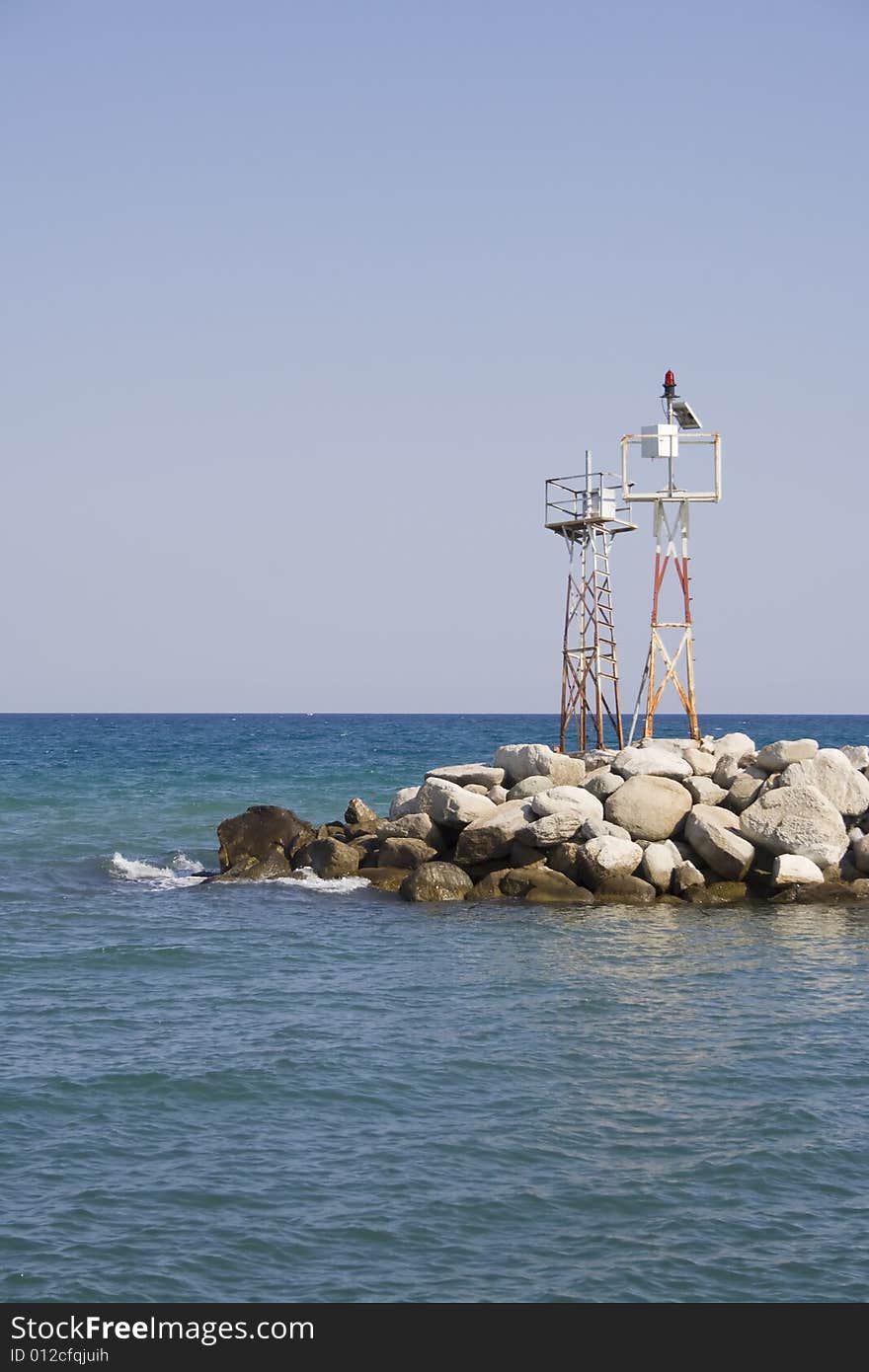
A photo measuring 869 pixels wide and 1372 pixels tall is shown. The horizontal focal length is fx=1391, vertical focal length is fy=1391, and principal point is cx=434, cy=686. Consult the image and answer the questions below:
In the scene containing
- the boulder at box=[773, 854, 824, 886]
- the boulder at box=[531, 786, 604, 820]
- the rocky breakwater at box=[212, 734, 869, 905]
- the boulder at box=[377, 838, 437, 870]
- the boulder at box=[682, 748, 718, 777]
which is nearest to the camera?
the boulder at box=[773, 854, 824, 886]

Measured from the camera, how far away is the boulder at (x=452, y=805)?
23.9 m

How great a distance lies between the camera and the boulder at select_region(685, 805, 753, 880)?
2214 cm

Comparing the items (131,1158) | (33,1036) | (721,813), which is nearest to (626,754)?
(721,813)

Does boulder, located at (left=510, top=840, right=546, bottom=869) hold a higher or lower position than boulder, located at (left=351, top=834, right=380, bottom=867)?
higher

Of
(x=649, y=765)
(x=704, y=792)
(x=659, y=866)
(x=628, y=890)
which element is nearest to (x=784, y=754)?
(x=704, y=792)

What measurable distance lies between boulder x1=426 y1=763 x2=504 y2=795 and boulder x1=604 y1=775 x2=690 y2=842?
324 centimetres

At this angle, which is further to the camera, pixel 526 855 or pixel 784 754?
pixel 784 754

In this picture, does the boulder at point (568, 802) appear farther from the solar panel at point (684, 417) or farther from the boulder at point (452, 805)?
the solar panel at point (684, 417)

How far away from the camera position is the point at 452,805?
78.7 feet

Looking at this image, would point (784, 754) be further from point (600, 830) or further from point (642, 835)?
point (600, 830)

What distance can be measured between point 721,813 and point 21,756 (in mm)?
52861

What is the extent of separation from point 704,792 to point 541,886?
3440 mm

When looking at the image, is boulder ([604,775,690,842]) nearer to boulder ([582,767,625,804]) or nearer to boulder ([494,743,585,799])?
boulder ([582,767,625,804])

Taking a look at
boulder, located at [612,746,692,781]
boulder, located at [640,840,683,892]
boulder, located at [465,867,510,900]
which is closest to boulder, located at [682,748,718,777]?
boulder, located at [612,746,692,781]
